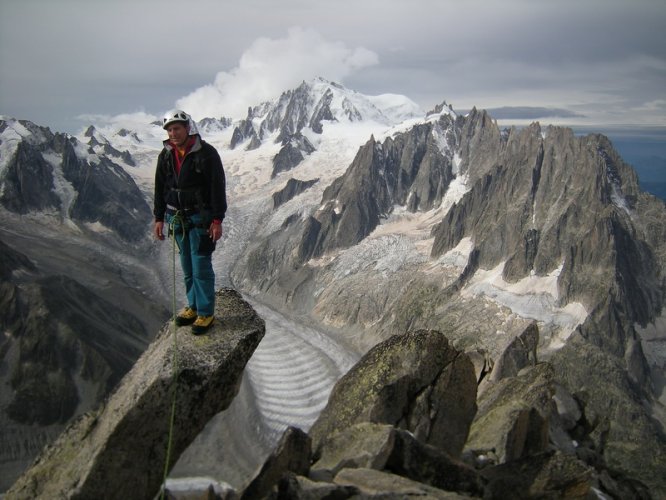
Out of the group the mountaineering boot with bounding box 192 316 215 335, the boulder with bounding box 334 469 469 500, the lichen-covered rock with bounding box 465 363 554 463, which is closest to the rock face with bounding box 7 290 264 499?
the mountaineering boot with bounding box 192 316 215 335

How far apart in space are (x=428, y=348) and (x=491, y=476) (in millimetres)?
7584

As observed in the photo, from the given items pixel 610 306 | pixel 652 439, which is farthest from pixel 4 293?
pixel 610 306

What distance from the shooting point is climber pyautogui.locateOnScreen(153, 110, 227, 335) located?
16.4 metres

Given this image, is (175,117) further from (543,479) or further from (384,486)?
(543,479)

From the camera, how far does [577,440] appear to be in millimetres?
37219

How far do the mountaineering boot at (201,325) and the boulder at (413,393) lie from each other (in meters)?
10.3

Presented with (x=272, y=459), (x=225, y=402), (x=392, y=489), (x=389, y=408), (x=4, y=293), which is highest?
(x=225, y=402)

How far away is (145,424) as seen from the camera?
15.5 m

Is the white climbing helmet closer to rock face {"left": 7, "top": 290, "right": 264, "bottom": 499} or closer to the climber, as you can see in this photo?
the climber

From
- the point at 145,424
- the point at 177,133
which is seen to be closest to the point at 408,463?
the point at 145,424

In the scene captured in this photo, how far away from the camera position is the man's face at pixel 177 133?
16203mm

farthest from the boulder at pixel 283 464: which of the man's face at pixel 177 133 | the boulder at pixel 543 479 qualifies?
the man's face at pixel 177 133

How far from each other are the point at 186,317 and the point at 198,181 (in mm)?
4314

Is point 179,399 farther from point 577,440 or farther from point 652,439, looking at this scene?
point 652,439
